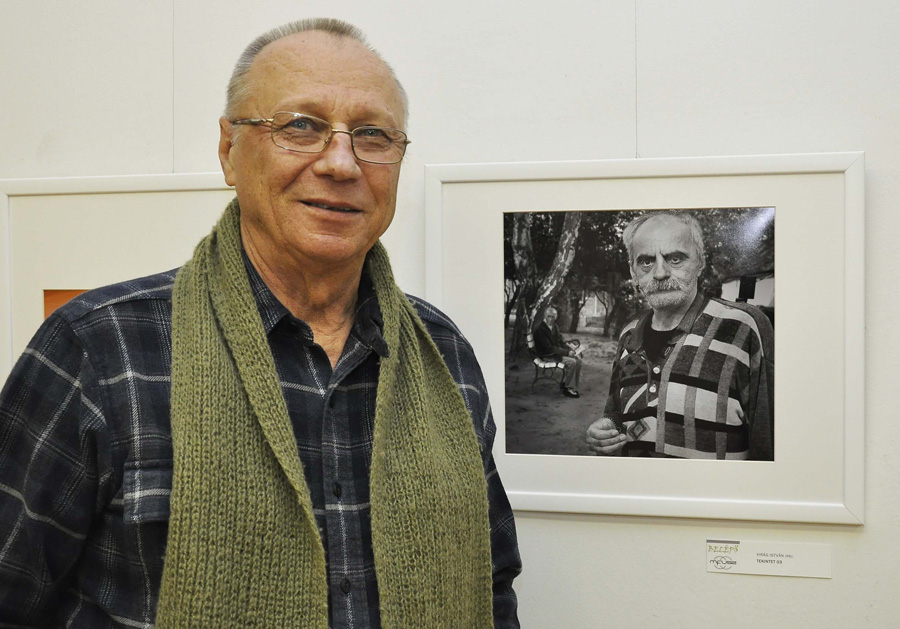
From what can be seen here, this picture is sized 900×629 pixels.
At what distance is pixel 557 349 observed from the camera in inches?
49.9

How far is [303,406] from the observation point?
3.07ft

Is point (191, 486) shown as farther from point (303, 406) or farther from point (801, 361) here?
point (801, 361)

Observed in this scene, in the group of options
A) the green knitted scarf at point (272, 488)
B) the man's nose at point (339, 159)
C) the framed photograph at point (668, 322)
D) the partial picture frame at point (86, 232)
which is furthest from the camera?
the partial picture frame at point (86, 232)

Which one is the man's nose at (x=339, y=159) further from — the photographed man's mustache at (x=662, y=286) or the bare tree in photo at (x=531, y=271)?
the photographed man's mustache at (x=662, y=286)

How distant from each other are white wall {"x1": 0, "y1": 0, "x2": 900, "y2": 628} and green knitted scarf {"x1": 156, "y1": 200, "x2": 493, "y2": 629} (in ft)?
1.04

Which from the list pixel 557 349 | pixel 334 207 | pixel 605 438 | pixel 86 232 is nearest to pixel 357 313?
pixel 334 207

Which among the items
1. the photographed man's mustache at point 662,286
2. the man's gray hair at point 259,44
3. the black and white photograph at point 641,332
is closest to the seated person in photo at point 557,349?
the black and white photograph at point 641,332

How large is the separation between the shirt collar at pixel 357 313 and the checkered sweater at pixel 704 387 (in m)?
0.44

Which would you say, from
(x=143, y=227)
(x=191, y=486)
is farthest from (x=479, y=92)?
(x=191, y=486)

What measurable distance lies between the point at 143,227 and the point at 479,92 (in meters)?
0.64

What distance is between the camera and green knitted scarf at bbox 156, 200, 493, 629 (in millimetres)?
817

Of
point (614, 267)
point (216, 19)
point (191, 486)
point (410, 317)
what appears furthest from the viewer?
point (216, 19)

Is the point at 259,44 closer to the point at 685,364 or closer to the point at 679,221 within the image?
the point at 679,221

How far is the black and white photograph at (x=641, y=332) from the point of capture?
1206 mm
